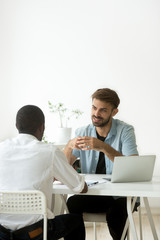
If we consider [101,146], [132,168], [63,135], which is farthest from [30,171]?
[63,135]

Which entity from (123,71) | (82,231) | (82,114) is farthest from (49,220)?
(123,71)

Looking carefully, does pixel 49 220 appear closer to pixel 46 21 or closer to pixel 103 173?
pixel 103 173

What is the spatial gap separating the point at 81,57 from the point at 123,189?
2649mm

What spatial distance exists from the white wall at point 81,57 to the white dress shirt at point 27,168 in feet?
7.84

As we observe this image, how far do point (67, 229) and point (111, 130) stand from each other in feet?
3.39

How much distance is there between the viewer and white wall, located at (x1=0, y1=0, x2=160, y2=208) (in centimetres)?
409

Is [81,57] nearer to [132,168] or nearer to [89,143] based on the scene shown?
[89,143]

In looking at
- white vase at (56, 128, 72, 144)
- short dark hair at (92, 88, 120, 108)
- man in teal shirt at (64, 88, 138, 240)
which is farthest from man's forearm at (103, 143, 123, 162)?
white vase at (56, 128, 72, 144)

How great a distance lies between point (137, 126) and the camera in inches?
161

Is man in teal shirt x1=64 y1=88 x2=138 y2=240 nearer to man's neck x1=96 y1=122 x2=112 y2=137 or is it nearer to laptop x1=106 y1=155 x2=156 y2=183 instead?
man's neck x1=96 y1=122 x2=112 y2=137

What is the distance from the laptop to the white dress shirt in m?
0.30

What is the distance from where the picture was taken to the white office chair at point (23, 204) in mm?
1604

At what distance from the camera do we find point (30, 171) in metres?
1.67

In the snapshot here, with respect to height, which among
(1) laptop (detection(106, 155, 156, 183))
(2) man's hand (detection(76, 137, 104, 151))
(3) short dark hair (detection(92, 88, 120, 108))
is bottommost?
(1) laptop (detection(106, 155, 156, 183))
